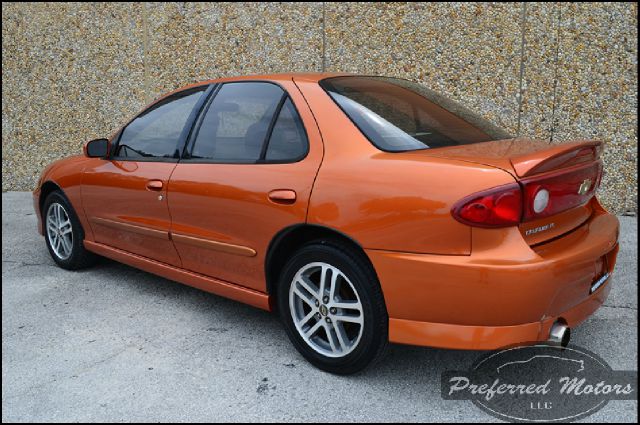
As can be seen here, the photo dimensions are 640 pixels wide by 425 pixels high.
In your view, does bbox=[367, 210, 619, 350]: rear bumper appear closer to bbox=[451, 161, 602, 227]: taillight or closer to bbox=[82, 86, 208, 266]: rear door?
bbox=[451, 161, 602, 227]: taillight

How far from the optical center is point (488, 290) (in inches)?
93.1

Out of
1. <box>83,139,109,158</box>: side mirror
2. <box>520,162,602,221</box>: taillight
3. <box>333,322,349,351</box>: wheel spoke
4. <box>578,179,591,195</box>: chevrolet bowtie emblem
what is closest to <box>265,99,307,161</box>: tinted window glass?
<box>333,322,349,351</box>: wheel spoke

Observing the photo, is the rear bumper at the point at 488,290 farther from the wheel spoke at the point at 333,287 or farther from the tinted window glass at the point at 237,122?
the tinted window glass at the point at 237,122

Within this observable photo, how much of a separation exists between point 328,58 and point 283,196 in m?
4.53

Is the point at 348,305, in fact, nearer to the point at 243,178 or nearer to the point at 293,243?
the point at 293,243

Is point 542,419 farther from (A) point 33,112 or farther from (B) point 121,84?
(A) point 33,112

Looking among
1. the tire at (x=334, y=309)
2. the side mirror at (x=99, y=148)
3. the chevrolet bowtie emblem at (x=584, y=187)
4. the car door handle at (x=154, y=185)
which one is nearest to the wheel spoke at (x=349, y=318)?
the tire at (x=334, y=309)

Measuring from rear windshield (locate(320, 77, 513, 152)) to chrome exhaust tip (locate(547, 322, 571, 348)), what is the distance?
98 centimetres

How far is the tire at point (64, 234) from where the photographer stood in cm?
463

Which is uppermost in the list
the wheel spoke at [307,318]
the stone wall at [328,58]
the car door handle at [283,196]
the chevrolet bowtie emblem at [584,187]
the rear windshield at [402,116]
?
the stone wall at [328,58]

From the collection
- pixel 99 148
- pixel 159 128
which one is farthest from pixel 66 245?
pixel 159 128

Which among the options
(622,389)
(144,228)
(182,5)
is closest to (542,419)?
(622,389)

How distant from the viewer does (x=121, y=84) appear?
8.37 meters

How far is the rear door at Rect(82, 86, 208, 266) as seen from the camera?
3.78m
